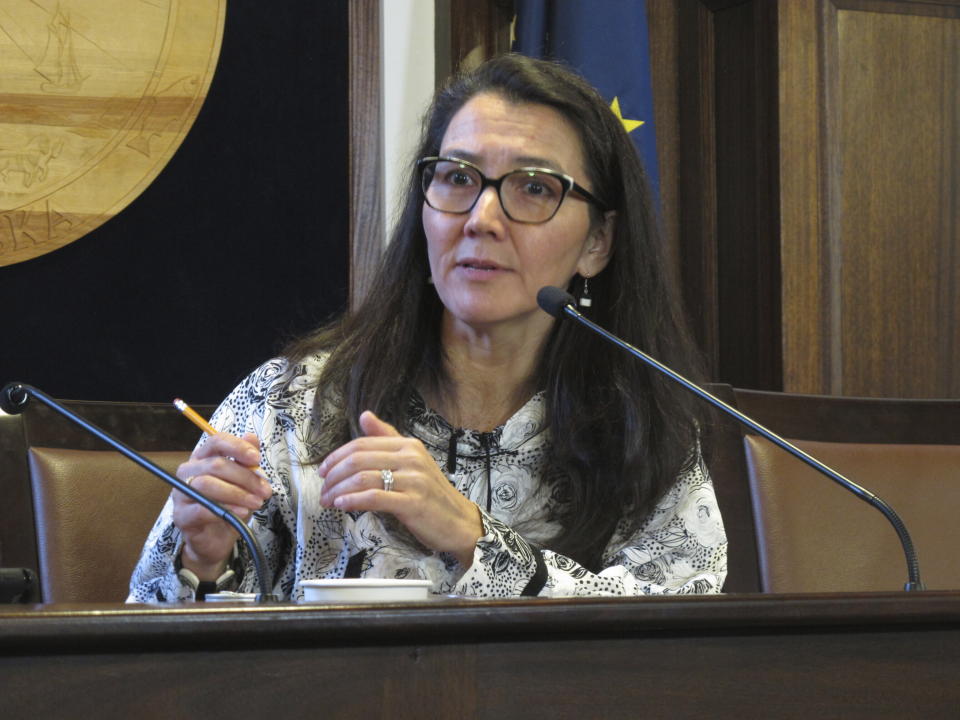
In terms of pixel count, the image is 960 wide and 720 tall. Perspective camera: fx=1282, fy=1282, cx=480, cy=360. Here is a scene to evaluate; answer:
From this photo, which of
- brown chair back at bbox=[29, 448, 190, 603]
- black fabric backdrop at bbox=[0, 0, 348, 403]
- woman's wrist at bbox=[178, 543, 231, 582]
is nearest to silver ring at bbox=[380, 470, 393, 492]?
woman's wrist at bbox=[178, 543, 231, 582]

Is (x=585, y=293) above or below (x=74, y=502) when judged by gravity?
above

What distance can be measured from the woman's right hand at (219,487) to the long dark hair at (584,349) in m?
0.32

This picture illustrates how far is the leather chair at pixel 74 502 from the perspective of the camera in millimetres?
1711

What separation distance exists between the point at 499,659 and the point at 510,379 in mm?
1011

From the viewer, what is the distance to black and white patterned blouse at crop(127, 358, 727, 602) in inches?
62.9

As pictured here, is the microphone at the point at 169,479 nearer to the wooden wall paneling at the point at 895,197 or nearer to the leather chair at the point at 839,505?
the leather chair at the point at 839,505

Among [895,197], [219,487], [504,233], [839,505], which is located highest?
[895,197]

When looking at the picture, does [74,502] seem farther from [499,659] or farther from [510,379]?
[499,659]

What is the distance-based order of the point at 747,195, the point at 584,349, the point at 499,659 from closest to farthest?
the point at 499,659 → the point at 584,349 → the point at 747,195

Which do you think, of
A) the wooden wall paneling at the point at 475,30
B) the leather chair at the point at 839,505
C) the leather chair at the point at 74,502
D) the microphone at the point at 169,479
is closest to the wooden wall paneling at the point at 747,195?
the wooden wall paneling at the point at 475,30

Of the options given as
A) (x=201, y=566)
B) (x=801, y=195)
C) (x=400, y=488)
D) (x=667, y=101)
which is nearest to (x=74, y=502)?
(x=201, y=566)

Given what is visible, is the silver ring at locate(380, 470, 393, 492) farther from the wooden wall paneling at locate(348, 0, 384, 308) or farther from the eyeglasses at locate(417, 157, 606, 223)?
the wooden wall paneling at locate(348, 0, 384, 308)

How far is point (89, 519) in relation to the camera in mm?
1740

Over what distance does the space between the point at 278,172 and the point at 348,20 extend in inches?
13.0
